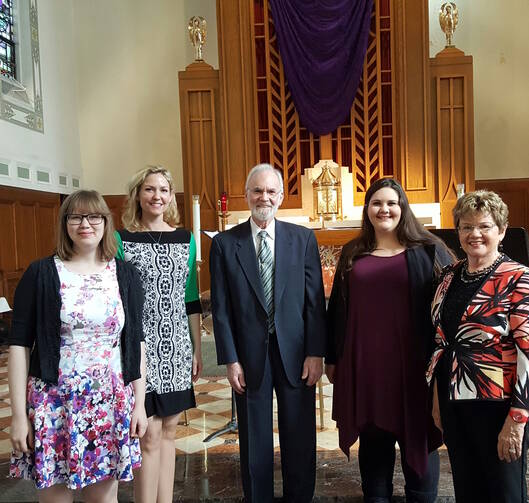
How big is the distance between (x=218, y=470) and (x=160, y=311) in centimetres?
118

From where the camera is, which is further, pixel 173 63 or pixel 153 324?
pixel 173 63

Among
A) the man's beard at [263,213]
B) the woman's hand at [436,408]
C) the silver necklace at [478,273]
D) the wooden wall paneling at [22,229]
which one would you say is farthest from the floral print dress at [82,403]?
the wooden wall paneling at [22,229]

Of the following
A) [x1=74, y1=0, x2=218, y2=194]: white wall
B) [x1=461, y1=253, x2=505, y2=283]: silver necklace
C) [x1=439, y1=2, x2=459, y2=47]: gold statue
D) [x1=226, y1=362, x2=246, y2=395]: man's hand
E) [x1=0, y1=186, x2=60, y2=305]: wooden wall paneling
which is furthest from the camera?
[x1=74, y1=0, x2=218, y2=194]: white wall

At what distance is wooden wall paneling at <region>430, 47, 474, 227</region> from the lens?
7621 millimetres

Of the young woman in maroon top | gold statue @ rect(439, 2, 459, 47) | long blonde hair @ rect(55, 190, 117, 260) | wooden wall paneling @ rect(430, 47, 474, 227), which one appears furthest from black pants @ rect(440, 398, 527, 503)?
gold statue @ rect(439, 2, 459, 47)

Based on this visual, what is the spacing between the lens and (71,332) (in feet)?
5.86

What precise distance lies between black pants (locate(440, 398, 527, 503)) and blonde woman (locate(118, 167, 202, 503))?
0.97 meters

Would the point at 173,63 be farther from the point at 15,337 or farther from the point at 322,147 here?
the point at 15,337

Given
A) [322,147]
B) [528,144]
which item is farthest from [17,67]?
[528,144]

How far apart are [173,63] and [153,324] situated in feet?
25.7

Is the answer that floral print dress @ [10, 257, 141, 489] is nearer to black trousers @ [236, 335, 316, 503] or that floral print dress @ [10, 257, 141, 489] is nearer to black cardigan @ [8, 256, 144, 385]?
black cardigan @ [8, 256, 144, 385]

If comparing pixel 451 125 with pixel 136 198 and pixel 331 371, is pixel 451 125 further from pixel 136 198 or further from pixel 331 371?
pixel 136 198

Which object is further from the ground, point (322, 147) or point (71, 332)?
point (322, 147)

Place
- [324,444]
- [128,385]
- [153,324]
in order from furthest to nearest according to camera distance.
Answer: [324,444]
[153,324]
[128,385]
